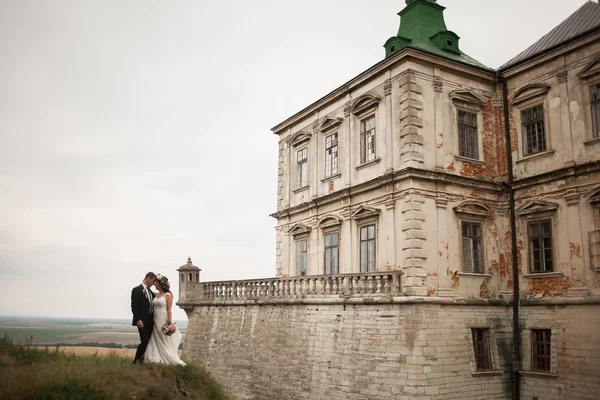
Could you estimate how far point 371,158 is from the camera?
21312 mm

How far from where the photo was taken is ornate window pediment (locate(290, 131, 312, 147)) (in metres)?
25.8

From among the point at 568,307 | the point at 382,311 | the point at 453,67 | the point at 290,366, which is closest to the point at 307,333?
the point at 290,366

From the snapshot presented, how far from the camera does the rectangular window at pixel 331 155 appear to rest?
77.9ft

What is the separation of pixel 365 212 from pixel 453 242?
339cm

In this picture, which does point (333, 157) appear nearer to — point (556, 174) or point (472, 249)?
point (472, 249)

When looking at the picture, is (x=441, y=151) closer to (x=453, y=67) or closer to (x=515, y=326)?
(x=453, y=67)

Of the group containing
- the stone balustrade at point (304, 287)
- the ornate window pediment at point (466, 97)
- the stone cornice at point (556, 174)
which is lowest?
the stone balustrade at point (304, 287)

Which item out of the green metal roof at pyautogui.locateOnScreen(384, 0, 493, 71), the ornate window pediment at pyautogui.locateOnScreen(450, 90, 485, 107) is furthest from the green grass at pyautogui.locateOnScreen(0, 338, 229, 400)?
the green metal roof at pyautogui.locateOnScreen(384, 0, 493, 71)

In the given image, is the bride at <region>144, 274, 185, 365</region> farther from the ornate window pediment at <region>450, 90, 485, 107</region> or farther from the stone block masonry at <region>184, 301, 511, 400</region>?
the ornate window pediment at <region>450, 90, 485, 107</region>

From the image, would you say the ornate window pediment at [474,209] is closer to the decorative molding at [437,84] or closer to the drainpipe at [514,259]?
the drainpipe at [514,259]

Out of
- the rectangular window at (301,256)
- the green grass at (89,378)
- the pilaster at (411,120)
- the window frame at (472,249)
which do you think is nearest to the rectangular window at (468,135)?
the pilaster at (411,120)

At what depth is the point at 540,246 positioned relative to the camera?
19.2 m

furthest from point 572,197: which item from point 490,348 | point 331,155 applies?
point 331,155

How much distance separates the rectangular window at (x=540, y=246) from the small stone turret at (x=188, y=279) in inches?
581
